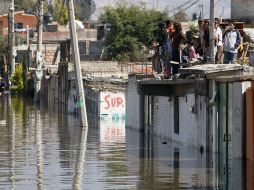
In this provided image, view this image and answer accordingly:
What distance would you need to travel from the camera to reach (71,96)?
199 feet

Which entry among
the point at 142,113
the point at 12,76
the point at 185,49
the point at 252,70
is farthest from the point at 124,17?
the point at 252,70

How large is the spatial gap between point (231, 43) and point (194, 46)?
12.3ft

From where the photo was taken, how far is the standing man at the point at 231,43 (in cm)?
3016

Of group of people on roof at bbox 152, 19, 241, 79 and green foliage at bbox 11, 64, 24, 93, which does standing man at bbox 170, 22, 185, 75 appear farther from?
green foliage at bbox 11, 64, 24, 93

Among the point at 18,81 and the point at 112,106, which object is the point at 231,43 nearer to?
the point at 112,106

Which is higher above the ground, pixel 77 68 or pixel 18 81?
pixel 77 68

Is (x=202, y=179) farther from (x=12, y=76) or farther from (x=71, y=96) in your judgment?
(x=12, y=76)

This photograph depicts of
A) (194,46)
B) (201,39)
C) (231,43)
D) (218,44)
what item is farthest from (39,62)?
(231,43)

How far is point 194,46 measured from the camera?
33.8m

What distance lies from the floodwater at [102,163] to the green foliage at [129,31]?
35682mm

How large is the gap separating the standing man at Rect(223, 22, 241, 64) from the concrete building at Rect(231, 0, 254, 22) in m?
20.5

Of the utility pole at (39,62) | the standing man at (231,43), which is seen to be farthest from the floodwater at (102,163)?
the utility pole at (39,62)

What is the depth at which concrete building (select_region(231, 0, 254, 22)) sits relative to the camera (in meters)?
51.7

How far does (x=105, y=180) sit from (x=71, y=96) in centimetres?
3817
